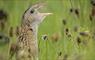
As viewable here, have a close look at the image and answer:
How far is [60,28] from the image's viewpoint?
86.7 inches

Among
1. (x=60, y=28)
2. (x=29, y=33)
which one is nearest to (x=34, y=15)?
(x=29, y=33)

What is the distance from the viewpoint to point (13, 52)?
2.07 meters

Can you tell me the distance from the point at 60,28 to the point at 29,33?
0.29 metres

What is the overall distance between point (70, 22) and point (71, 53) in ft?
0.93

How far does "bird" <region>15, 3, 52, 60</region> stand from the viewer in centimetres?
210

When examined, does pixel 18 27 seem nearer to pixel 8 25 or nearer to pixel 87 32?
pixel 8 25

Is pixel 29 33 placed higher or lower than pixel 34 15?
lower

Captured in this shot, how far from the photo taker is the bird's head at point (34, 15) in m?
2.11

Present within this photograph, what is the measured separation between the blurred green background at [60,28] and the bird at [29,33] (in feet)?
0.12

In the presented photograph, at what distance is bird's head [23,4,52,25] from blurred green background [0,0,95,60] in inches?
1.4

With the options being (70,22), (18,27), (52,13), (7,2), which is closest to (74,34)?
(70,22)

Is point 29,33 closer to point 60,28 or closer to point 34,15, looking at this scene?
point 34,15

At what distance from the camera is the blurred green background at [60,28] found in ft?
6.79

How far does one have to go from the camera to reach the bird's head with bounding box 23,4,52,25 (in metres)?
2.11
